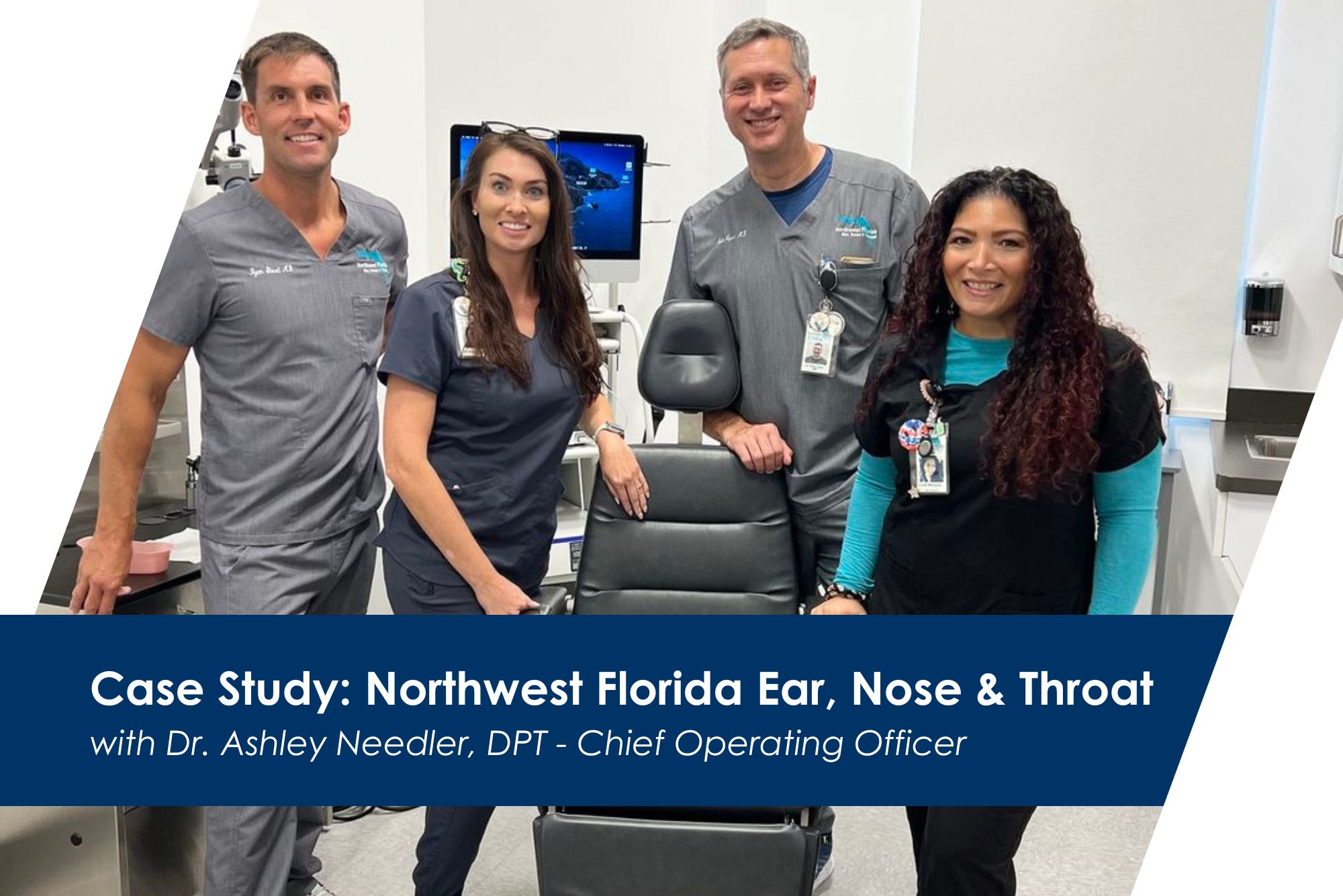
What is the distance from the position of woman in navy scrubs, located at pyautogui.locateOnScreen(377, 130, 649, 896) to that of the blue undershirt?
0.49 m

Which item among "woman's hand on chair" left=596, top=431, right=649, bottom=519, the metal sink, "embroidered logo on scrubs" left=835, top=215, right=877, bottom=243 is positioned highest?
"embroidered logo on scrubs" left=835, top=215, right=877, bottom=243

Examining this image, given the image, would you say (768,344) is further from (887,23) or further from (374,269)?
(887,23)

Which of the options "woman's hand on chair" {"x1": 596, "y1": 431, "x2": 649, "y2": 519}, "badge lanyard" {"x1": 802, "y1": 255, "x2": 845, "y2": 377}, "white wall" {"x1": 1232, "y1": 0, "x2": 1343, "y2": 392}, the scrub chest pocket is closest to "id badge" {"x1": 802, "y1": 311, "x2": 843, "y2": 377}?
"badge lanyard" {"x1": 802, "y1": 255, "x2": 845, "y2": 377}

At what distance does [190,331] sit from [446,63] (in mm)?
2404

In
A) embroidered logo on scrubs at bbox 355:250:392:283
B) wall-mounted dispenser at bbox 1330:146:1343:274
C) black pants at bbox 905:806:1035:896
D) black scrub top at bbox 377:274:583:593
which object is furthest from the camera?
wall-mounted dispenser at bbox 1330:146:1343:274

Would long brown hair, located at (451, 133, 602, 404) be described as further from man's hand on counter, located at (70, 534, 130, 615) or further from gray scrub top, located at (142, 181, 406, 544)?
man's hand on counter, located at (70, 534, 130, 615)

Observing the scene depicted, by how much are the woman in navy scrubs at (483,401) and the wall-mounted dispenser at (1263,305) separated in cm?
226

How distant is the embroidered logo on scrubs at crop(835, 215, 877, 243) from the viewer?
2393 mm

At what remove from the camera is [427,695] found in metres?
1.80

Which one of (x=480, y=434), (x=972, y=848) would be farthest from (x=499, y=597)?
(x=972, y=848)

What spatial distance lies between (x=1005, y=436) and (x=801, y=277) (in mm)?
779

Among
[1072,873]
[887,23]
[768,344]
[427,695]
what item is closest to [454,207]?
[768,344]

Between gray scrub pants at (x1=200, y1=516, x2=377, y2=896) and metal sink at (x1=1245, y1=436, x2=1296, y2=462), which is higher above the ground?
metal sink at (x1=1245, y1=436, x2=1296, y2=462)

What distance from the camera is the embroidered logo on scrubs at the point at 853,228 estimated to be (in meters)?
2.39
